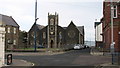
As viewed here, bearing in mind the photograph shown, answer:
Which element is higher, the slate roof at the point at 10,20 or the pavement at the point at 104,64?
the slate roof at the point at 10,20

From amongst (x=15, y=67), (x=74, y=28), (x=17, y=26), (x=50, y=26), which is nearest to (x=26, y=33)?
(x=50, y=26)

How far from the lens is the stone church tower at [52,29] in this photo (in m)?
94.4

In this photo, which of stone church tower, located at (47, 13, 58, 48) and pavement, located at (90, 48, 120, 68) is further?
stone church tower, located at (47, 13, 58, 48)

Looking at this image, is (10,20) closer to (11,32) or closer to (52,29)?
(11,32)

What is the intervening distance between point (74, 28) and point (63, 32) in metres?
4.76

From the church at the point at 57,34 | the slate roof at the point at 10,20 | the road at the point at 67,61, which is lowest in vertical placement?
the road at the point at 67,61

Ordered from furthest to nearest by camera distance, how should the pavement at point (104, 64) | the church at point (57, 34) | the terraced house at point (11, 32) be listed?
the church at point (57, 34) < the terraced house at point (11, 32) < the pavement at point (104, 64)

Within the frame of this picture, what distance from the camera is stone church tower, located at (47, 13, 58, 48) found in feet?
310

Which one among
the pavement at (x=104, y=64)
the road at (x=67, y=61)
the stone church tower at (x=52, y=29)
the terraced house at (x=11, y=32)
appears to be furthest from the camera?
the stone church tower at (x=52, y=29)

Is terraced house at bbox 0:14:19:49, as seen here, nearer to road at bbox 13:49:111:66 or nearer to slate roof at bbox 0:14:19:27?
slate roof at bbox 0:14:19:27

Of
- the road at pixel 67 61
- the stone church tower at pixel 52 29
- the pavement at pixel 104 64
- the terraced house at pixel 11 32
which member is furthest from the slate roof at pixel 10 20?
the road at pixel 67 61

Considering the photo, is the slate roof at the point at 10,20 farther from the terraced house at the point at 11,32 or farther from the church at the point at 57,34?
the church at the point at 57,34

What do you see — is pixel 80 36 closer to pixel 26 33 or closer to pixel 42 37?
pixel 42 37

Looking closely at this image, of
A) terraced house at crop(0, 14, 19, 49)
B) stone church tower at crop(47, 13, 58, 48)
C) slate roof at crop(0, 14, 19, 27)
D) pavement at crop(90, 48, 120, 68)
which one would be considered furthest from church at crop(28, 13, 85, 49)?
pavement at crop(90, 48, 120, 68)
